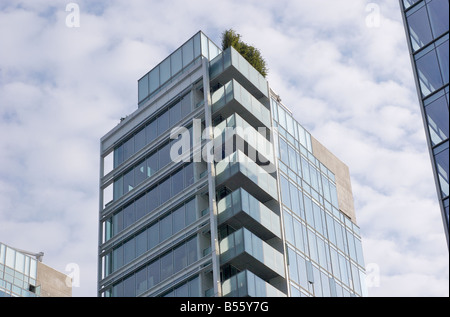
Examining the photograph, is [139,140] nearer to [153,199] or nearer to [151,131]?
[151,131]

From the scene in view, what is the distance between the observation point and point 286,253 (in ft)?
181

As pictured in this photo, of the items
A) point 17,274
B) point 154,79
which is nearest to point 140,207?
point 154,79

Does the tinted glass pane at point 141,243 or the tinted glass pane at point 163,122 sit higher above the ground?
the tinted glass pane at point 163,122

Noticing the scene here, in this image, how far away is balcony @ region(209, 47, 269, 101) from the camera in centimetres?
5869

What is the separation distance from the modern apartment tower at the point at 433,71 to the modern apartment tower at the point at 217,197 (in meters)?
13.4

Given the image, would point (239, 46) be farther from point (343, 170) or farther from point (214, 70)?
point (343, 170)

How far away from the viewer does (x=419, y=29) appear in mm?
45219

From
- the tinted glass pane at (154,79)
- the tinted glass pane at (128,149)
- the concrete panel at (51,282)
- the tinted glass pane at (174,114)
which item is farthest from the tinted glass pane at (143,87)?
the concrete panel at (51,282)

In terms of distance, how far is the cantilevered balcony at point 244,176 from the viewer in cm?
5450

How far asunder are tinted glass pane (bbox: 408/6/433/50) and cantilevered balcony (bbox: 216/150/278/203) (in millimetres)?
13475

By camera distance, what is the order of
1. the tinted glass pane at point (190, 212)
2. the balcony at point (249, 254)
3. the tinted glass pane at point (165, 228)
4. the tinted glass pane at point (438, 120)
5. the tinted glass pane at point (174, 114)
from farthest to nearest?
the tinted glass pane at point (174, 114) → the tinted glass pane at point (165, 228) → the tinted glass pane at point (190, 212) → the balcony at point (249, 254) → the tinted glass pane at point (438, 120)

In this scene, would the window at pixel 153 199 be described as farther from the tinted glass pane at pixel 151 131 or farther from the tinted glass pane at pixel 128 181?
the tinted glass pane at pixel 151 131
